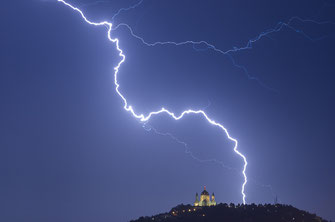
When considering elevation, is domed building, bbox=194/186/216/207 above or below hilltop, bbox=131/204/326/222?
above

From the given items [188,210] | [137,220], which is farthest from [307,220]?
[137,220]

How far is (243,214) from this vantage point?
61.8 metres

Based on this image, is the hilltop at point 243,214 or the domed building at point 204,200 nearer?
the hilltop at point 243,214

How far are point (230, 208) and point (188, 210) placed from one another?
26.5 ft

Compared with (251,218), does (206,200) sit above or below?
above

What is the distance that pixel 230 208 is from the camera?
217 ft

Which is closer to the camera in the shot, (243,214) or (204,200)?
(243,214)

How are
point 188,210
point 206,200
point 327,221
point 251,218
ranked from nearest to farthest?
point 251,218
point 327,221
point 188,210
point 206,200

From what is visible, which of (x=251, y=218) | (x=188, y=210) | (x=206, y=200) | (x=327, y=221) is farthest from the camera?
(x=206, y=200)

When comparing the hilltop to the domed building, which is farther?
the domed building

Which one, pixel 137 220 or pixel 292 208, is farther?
pixel 137 220

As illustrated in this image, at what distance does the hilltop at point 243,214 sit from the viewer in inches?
2393

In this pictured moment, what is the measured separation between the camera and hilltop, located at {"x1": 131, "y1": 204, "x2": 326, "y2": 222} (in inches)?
2393

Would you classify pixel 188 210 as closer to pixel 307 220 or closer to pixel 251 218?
pixel 251 218
